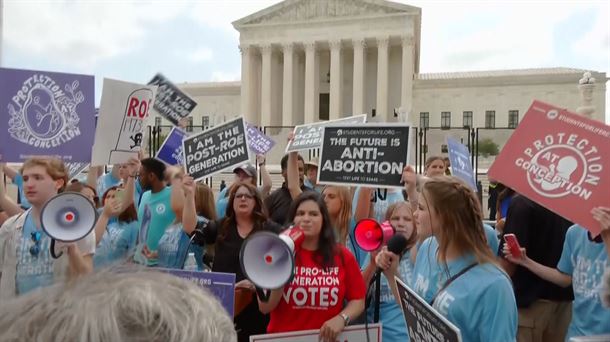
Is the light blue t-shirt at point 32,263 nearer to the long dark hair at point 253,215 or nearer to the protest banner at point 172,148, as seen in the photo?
the long dark hair at point 253,215

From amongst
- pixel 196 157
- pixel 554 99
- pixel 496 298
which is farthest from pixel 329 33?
pixel 496 298

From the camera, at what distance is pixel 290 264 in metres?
3.34

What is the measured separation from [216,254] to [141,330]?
3.69 metres

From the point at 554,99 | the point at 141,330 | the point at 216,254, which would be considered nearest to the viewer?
the point at 141,330

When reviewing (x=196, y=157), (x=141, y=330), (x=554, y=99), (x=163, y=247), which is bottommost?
(x=163, y=247)

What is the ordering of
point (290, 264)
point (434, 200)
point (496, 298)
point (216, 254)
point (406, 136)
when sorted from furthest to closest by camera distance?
1. point (406, 136)
2. point (216, 254)
3. point (290, 264)
4. point (434, 200)
5. point (496, 298)

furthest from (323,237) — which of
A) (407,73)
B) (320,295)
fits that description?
(407,73)

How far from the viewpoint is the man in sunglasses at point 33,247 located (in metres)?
3.59

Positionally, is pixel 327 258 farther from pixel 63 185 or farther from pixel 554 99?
pixel 554 99

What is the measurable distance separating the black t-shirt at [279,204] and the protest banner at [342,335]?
2.57m

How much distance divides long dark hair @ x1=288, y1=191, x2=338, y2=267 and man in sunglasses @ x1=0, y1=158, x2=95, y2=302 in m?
1.52

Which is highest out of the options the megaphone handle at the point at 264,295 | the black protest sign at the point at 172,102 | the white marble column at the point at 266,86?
the white marble column at the point at 266,86

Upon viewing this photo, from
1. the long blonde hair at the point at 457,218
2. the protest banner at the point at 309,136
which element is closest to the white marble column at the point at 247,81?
the protest banner at the point at 309,136

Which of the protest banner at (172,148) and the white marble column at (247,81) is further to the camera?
the white marble column at (247,81)
